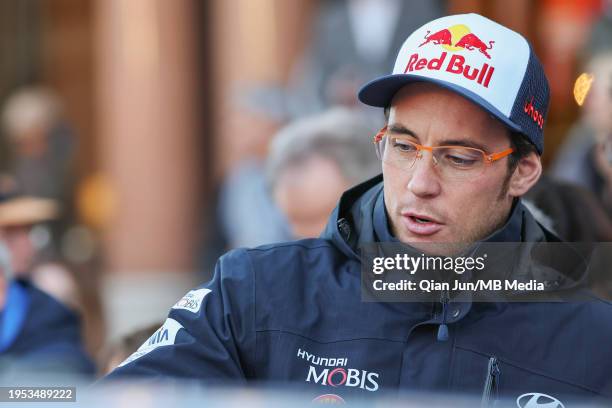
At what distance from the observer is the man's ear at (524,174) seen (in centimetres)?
235

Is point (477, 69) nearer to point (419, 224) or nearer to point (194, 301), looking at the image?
point (419, 224)

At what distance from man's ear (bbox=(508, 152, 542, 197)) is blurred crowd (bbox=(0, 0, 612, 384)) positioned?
1.60 ft

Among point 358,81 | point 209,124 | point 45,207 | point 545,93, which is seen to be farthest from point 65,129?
point 545,93

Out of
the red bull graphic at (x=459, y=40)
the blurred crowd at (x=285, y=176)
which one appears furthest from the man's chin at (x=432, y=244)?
the blurred crowd at (x=285, y=176)

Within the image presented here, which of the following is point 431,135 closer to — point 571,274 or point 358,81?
point 571,274

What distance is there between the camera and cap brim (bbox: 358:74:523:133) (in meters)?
Answer: 2.16

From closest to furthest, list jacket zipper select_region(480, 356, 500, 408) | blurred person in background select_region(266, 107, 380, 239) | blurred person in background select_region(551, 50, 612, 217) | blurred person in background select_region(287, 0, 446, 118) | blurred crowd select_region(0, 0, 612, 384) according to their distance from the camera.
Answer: jacket zipper select_region(480, 356, 500, 408)
blurred person in background select_region(551, 50, 612, 217)
blurred crowd select_region(0, 0, 612, 384)
blurred person in background select_region(266, 107, 380, 239)
blurred person in background select_region(287, 0, 446, 118)

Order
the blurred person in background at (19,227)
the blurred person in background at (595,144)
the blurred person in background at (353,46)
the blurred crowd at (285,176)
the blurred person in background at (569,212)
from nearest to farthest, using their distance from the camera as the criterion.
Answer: the blurred person in background at (569,212), the blurred person in background at (595,144), the blurred crowd at (285,176), the blurred person in background at (19,227), the blurred person in background at (353,46)

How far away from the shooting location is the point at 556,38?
7.46 metres

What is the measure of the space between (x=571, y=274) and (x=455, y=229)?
28 centimetres

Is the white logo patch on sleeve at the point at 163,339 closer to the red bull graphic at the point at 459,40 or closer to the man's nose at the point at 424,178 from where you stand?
the man's nose at the point at 424,178

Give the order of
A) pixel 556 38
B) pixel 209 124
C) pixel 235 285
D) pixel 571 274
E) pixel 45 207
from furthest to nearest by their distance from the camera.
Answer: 1. pixel 209 124
2. pixel 556 38
3. pixel 45 207
4. pixel 571 274
5. pixel 235 285

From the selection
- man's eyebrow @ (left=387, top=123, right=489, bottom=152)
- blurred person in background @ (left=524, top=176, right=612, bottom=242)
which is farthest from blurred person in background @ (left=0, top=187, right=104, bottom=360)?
man's eyebrow @ (left=387, top=123, right=489, bottom=152)

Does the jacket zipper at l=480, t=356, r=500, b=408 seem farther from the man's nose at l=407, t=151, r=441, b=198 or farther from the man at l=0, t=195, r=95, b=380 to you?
the man at l=0, t=195, r=95, b=380
